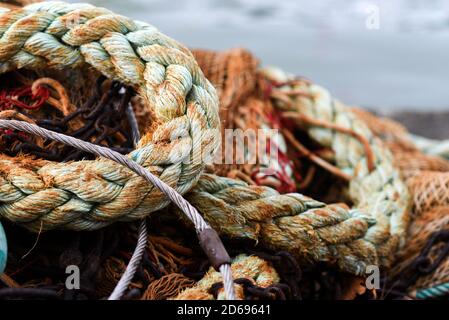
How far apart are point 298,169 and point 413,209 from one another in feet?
0.82

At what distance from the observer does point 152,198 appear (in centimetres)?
109

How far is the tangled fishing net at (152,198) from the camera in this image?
42.1 inches

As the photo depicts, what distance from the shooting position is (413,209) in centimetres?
157

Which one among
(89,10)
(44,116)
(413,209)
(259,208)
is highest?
(89,10)

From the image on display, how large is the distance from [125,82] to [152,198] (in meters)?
0.22

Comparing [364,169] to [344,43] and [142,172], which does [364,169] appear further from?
[344,43]

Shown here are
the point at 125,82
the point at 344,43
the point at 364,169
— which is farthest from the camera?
the point at 344,43

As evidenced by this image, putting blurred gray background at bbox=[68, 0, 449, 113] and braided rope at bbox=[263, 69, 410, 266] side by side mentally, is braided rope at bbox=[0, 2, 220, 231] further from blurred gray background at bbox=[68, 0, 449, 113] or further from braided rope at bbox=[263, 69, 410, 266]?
blurred gray background at bbox=[68, 0, 449, 113]

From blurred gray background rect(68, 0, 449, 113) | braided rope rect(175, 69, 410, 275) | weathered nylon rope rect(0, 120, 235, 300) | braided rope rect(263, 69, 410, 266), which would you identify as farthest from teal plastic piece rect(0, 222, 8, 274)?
blurred gray background rect(68, 0, 449, 113)

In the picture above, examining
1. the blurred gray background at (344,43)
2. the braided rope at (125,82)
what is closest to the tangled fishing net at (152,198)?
the braided rope at (125,82)

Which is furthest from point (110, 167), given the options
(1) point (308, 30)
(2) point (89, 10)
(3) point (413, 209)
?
(1) point (308, 30)

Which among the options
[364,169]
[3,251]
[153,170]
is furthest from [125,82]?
[364,169]

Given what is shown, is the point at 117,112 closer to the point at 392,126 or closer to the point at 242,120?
the point at 242,120

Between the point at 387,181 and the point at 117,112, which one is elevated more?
the point at 117,112
